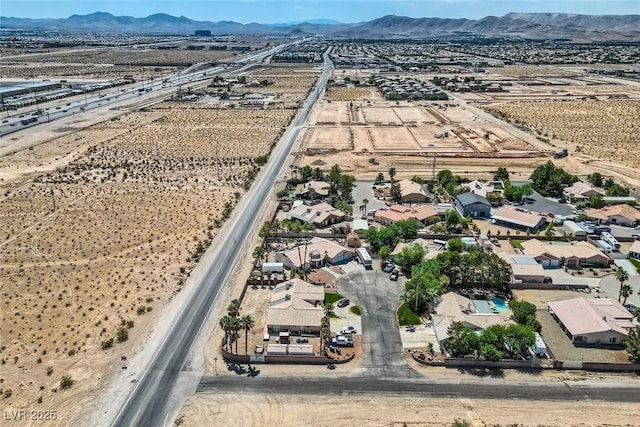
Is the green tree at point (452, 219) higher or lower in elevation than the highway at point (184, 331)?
higher

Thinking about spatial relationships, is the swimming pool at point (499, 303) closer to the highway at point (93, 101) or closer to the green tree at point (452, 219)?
the green tree at point (452, 219)

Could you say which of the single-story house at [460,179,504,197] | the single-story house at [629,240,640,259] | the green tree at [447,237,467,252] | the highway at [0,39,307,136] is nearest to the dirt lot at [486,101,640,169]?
the single-story house at [460,179,504,197]

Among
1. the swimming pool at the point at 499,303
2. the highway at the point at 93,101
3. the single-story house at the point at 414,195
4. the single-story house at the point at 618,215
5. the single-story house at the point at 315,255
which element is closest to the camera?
the swimming pool at the point at 499,303

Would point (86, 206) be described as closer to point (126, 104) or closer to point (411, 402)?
point (411, 402)

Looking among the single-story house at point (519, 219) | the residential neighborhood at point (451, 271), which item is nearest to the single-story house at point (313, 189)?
the residential neighborhood at point (451, 271)

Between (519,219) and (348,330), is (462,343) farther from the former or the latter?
(519,219)

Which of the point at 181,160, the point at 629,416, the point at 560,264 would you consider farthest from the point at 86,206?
the point at 629,416
